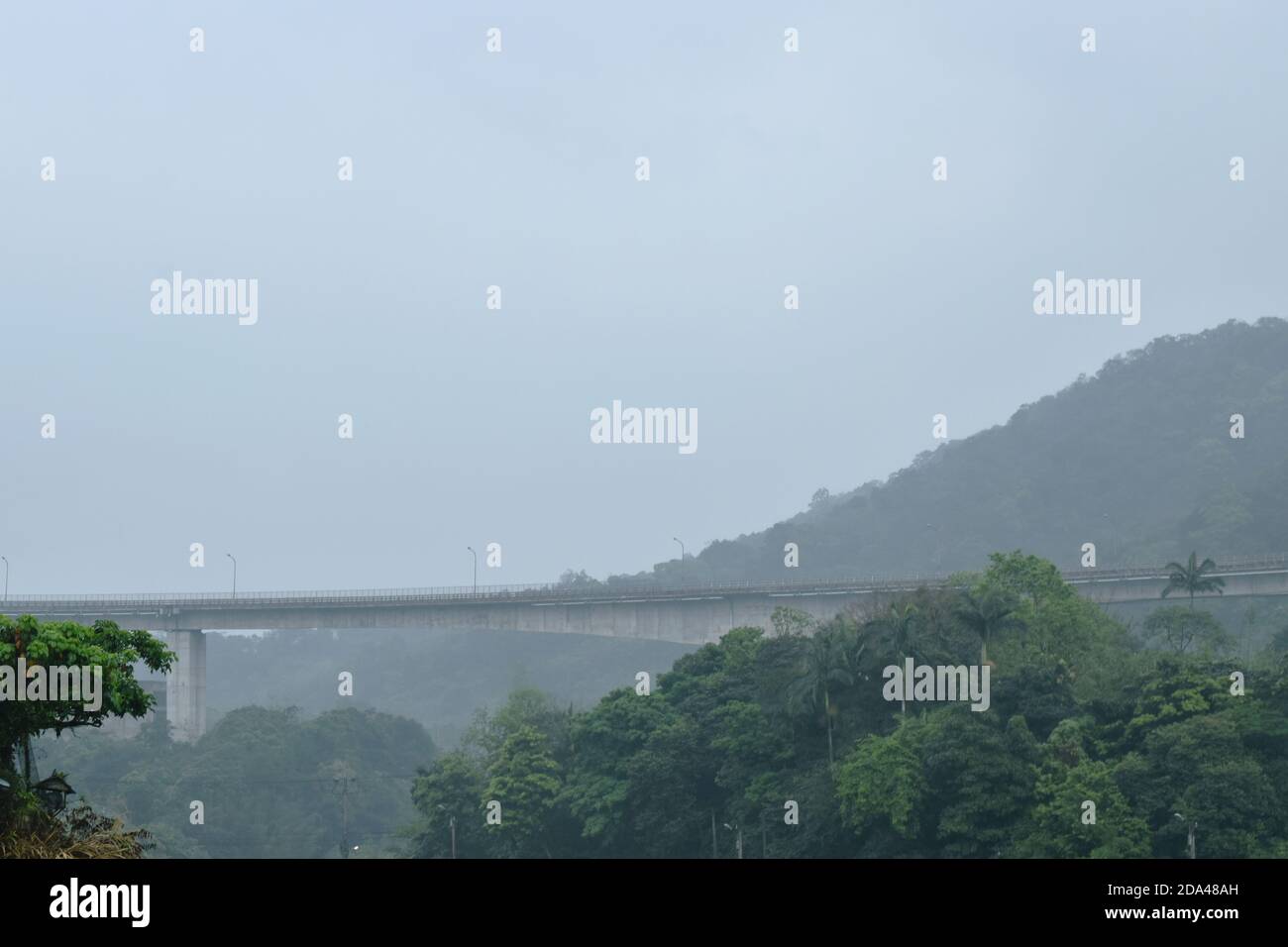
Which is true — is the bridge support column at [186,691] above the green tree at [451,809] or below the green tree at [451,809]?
above

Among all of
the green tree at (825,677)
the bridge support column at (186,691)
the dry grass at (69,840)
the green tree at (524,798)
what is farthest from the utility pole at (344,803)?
the dry grass at (69,840)

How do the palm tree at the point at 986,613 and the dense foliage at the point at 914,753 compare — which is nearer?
the dense foliage at the point at 914,753

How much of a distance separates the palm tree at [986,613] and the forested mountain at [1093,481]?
80821 millimetres

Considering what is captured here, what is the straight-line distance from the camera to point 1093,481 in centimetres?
17888

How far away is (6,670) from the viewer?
34.9 metres

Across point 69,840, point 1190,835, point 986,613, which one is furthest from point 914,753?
point 69,840

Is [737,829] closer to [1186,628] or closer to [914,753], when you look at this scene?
[914,753]

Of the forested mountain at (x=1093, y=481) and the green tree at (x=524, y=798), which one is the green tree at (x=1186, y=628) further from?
the forested mountain at (x=1093, y=481)

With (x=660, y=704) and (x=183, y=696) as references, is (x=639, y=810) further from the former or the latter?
(x=183, y=696)

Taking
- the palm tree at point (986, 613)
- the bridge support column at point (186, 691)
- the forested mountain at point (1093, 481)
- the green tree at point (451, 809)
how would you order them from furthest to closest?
the forested mountain at point (1093, 481) → the bridge support column at point (186, 691) → the green tree at point (451, 809) → the palm tree at point (986, 613)

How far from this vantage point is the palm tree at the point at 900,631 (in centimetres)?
7144
